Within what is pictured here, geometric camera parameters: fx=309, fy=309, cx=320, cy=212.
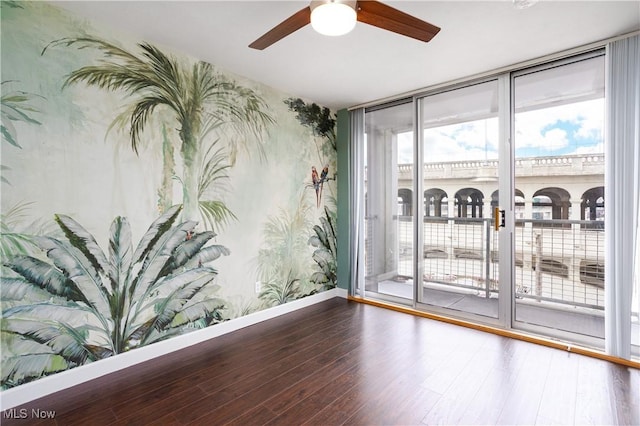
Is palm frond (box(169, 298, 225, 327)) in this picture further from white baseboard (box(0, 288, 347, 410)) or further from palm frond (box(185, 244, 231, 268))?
palm frond (box(185, 244, 231, 268))

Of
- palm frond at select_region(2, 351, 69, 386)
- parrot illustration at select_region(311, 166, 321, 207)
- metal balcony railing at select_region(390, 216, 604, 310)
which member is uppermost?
parrot illustration at select_region(311, 166, 321, 207)

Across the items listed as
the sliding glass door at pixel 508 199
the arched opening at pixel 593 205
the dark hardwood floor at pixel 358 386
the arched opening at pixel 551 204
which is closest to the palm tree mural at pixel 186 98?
the dark hardwood floor at pixel 358 386

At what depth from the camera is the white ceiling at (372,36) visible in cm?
208

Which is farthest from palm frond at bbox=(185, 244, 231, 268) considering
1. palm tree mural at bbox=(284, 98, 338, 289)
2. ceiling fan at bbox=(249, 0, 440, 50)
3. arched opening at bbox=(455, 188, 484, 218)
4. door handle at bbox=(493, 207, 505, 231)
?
door handle at bbox=(493, 207, 505, 231)

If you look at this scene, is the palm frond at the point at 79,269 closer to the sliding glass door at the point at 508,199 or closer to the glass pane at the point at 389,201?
the glass pane at the point at 389,201

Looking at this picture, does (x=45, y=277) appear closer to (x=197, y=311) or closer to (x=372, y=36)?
(x=197, y=311)

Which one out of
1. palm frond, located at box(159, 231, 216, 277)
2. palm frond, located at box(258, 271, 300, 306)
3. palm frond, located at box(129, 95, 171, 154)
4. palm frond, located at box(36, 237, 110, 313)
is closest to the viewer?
palm frond, located at box(36, 237, 110, 313)

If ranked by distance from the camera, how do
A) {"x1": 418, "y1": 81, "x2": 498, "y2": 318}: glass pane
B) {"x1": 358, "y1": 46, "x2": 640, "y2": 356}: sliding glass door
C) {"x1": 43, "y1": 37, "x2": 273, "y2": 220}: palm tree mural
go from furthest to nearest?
{"x1": 418, "y1": 81, "x2": 498, "y2": 318}: glass pane < {"x1": 358, "y1": 46, "x2": 640, "y2": 356}: sliding glass door < {"x1": 43, "y1": 37, "x2": 273, "y2": 220}: palm tree mural

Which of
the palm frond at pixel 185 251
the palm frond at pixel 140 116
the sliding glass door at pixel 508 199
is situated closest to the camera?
the palm frond at pixel 140 116

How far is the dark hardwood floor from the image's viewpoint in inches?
71.2

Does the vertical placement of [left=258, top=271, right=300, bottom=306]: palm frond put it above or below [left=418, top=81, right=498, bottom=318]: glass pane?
below

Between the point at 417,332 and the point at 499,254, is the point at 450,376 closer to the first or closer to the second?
the point at 417,332

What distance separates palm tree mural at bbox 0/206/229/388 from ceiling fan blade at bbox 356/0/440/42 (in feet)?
6.83

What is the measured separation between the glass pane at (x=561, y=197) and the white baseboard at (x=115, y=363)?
273 centimetres
